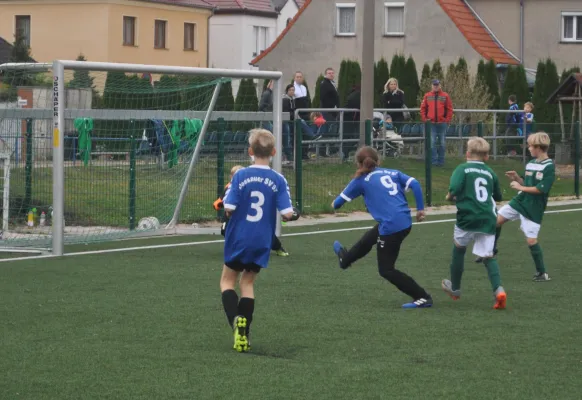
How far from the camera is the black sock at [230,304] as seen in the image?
818 cm

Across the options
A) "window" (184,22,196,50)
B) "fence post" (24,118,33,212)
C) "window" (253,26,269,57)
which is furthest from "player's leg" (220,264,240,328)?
"window" (253,26,269,57)

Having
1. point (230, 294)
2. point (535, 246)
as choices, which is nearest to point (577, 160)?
point (535, 246)

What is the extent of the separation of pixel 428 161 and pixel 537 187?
970 centimetres

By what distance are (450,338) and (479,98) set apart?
86.6ft

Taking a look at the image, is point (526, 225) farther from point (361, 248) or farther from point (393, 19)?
point (393, 19)

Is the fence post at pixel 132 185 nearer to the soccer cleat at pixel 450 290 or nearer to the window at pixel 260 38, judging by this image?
the soccer cleat at pixel 450 290

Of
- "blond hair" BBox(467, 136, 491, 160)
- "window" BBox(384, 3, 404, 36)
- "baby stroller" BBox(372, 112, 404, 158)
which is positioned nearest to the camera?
"blond hair" BBox(467, 136, 491, 160)

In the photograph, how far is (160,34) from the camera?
184 ft

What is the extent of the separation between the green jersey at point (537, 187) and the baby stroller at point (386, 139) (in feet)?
30.9

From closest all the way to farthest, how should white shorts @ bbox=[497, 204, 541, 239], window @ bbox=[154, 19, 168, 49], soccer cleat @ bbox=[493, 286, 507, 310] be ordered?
soccer cleat @ bbox=[493, 286, 507, 310], white shorts @ bbox=[497, 204, 541, 239], window @ bbox=[154, 19, 168, 49]

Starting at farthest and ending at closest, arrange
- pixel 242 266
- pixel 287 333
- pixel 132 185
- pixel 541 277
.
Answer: pixel 132 185 < pixel 541 277 < pixel 287 333 < pixel 242 266

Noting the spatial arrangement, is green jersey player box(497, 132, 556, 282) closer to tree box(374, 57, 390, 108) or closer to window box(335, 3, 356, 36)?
tree box(374, 57, 390, 108)

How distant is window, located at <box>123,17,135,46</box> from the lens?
5369 cm

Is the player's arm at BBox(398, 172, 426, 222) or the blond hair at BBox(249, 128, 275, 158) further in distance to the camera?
the player's arm at BBox(398, 172, 426, 222)
